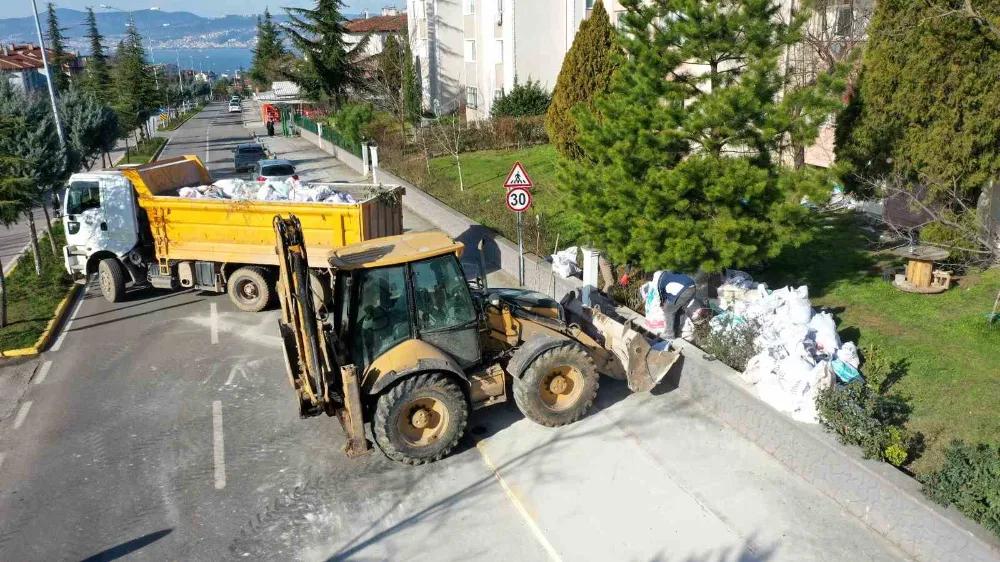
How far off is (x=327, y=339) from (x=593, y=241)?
4.51 meters

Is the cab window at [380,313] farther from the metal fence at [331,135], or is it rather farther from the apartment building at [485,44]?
A: the metal fence at [331,135]

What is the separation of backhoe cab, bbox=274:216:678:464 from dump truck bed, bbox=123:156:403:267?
4.12 metres

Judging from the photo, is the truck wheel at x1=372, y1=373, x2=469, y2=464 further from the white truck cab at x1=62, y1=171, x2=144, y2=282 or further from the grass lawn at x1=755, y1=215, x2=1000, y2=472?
the white truck cab at x1=62, y1=171, x2=144, y2=282

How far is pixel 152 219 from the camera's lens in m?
13.0

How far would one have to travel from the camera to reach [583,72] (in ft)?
63.0

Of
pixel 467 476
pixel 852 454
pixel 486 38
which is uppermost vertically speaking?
pixel 486 38

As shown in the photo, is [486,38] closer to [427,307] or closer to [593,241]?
[593,241]

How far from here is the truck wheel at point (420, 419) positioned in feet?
24.3

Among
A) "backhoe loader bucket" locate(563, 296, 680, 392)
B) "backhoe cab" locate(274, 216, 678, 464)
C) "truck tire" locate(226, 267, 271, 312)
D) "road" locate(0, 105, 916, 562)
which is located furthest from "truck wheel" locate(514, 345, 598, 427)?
"truck tire" locate(226, 267, 271, 312)

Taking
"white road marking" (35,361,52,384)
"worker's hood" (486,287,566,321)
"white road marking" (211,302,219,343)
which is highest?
"worker's hood" (486,287,566,321)

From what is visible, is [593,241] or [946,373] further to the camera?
[593,241]

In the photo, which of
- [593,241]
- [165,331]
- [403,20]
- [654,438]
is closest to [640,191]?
[593,241]

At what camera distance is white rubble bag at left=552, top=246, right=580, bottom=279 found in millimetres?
12078

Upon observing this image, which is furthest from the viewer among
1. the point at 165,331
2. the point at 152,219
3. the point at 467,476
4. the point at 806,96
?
the point at 152,219
